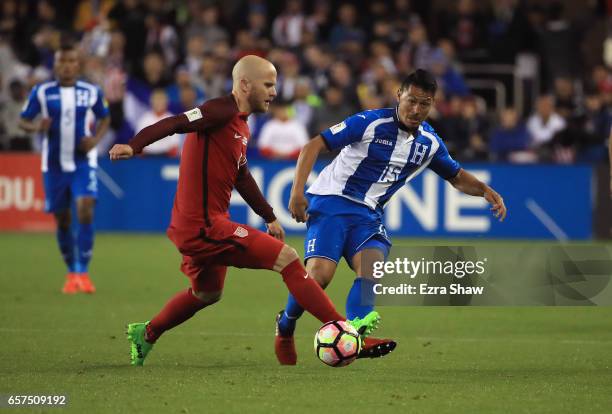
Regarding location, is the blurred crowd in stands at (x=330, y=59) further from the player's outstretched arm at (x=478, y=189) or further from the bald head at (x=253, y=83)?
the bald head at (x=253, y=83)

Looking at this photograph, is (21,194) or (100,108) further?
(21,194)

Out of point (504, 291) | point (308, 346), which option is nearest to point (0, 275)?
point (308, 346)

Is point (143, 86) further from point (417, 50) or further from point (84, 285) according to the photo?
point (84, 285)

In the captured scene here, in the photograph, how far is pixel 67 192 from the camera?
12.7 m

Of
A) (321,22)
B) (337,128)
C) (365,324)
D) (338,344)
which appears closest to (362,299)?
(365,324)

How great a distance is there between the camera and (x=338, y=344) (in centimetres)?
734

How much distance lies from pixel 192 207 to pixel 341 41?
50.0ft

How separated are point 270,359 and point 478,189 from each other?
1760mm

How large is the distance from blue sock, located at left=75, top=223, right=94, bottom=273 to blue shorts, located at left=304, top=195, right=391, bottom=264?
470 centimetres

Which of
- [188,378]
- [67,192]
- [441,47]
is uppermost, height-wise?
[441,47]

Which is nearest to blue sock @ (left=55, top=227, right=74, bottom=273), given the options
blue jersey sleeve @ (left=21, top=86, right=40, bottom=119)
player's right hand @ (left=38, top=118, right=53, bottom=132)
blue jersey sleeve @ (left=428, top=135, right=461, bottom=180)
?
player's right hand @ (left=38, top=118, right=53, bottom=132)

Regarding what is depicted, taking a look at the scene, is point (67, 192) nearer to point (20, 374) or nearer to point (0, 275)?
point (0, 275)

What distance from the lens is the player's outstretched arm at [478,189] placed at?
8375 mm

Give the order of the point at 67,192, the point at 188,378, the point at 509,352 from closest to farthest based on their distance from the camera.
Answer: the point at 188,378, the point at 509,352, the point at 67,192
